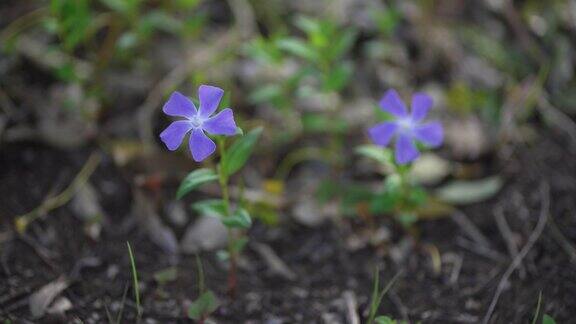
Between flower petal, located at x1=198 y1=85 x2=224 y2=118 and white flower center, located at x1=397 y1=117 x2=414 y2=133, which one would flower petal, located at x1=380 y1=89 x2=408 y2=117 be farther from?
flower petal, located at x1=198 y1=85 x2=224 y2=118

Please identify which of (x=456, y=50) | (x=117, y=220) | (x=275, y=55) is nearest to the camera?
(x=117, y=220)

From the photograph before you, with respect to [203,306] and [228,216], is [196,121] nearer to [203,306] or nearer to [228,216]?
[228,216]

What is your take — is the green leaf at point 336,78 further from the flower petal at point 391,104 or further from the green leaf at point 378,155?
the green leaf at point 378,155

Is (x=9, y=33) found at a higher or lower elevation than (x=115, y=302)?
higher

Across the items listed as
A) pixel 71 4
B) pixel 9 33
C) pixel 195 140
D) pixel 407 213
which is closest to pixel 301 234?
pixel 407 213

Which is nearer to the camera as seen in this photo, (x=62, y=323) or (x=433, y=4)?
(x=62, y=323)

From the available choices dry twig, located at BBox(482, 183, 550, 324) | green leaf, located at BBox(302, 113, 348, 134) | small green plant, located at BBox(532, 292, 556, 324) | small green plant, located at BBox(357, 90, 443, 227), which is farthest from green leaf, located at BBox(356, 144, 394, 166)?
small green plant, located at BBox(532, 292, 556, 324)

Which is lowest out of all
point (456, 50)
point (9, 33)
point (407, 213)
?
point (407, 213)

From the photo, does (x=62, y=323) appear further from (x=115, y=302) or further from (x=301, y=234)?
(x=301, y=234)
